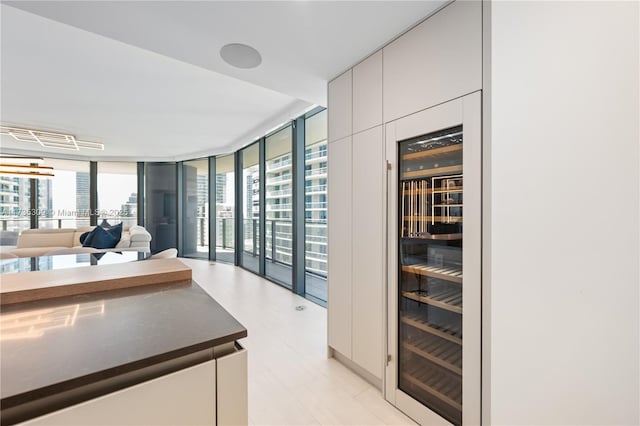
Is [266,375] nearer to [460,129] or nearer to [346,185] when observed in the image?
[346,185]

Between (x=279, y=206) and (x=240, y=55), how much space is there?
2.94m

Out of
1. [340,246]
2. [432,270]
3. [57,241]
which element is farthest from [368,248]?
[57,241]

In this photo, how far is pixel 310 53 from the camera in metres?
1.99

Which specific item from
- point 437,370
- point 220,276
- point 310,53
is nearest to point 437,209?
point 437,370

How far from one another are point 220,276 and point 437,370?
4.44 m

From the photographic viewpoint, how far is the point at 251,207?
561 centimetres

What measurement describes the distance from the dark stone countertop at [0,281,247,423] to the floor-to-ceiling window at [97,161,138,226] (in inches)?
305

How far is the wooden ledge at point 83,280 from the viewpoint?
101cm

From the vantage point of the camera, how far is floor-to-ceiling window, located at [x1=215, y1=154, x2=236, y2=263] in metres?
6.35

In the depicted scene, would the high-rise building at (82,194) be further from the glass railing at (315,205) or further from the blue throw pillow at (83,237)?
the glass railing at (315,205)

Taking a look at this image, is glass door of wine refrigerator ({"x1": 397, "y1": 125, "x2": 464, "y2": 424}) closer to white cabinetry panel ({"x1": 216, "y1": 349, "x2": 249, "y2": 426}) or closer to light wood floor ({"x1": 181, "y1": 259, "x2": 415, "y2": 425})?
light wood floor ({"x1": 181, "y1": 259, "x2": 415, "y2": 425})

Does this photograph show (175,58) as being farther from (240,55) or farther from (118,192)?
(118,192)

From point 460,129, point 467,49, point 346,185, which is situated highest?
point 467,49

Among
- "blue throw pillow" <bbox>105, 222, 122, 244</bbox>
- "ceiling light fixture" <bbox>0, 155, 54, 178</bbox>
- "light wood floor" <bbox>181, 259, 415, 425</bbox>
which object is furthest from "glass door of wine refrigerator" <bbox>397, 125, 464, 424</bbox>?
"ceiling light fixture" <bbox>0, 155, 54, 178</bbox>
